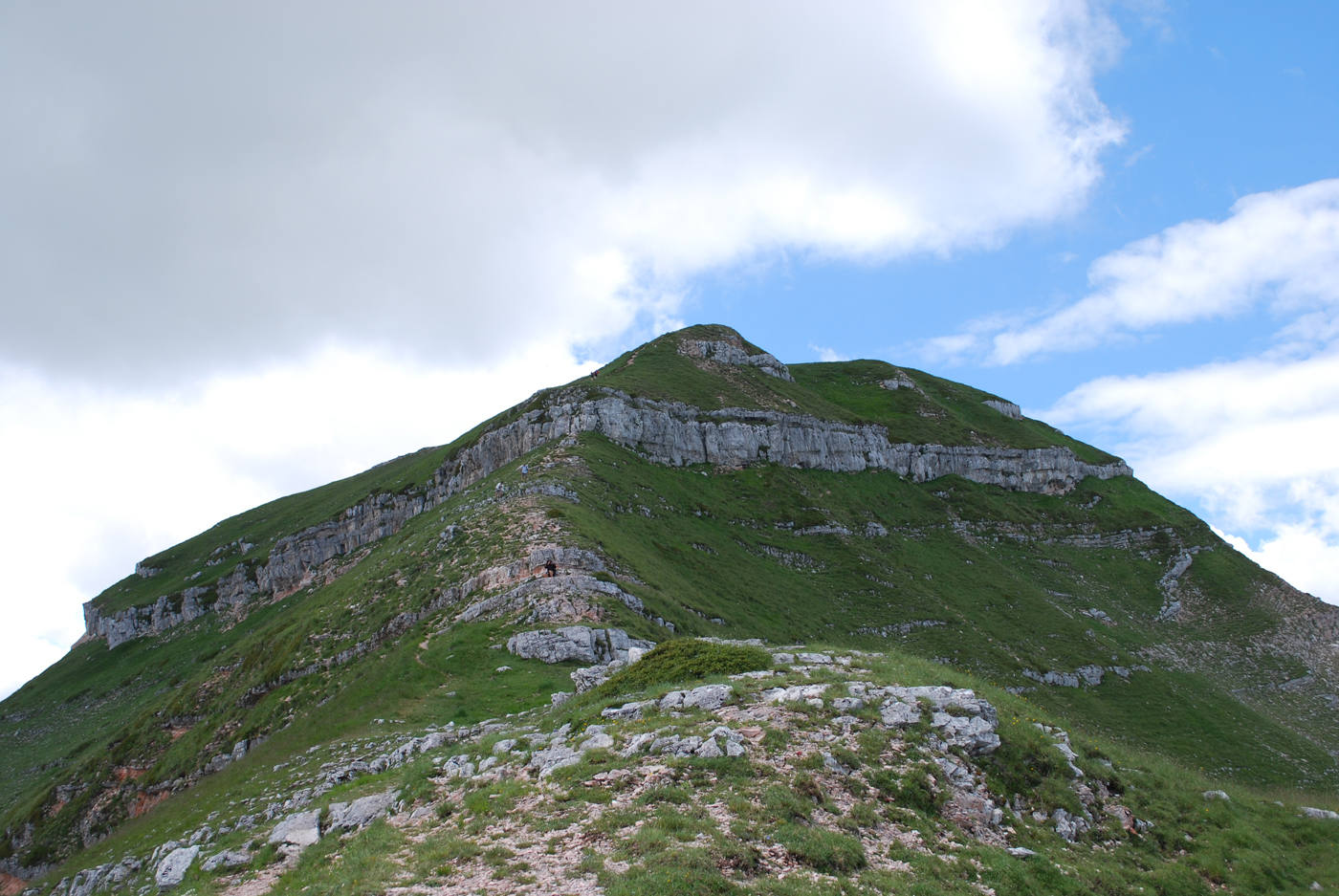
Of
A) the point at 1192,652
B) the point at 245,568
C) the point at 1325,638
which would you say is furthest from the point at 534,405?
the point at 1325,638

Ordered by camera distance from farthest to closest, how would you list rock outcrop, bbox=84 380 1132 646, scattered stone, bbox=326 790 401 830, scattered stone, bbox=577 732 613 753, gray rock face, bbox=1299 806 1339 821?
rock outcrop, bbox=84 380 1132 646 → gray rock face, bbox=1299 806 1339 821 → scattered stone, bbox=577 732 613 753 → scattered stone, bbox=326 790 401 830

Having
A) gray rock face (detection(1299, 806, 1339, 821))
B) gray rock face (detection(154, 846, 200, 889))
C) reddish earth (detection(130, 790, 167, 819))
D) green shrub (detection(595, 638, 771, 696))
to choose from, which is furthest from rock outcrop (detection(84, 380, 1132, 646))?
gray rock face (detection(1299, 806, 1339, 821))

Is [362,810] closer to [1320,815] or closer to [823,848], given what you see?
[823,848]

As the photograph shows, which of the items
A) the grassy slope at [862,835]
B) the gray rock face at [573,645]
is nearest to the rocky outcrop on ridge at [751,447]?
the gray rock face at [573,645]

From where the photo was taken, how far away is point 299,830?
54.8ft

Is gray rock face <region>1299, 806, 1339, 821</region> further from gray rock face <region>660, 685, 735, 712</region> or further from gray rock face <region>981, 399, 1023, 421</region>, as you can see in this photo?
gray rock face <region>981, 399, 1023, 421</region>

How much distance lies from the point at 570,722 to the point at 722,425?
83.6 metres

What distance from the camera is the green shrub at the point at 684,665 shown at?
77.4 ft

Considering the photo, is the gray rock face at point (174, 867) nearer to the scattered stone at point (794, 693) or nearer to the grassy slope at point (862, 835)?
the grassy slope at point (862, 835)

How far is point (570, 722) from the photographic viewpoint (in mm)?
20531

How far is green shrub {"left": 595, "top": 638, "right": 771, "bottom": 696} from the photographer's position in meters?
23.6

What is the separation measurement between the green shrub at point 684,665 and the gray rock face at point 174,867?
498 inches

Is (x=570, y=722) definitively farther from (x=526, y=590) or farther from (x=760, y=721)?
(x=526, y=590)

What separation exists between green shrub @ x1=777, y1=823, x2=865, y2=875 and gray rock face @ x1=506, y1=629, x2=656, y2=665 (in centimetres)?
2385
